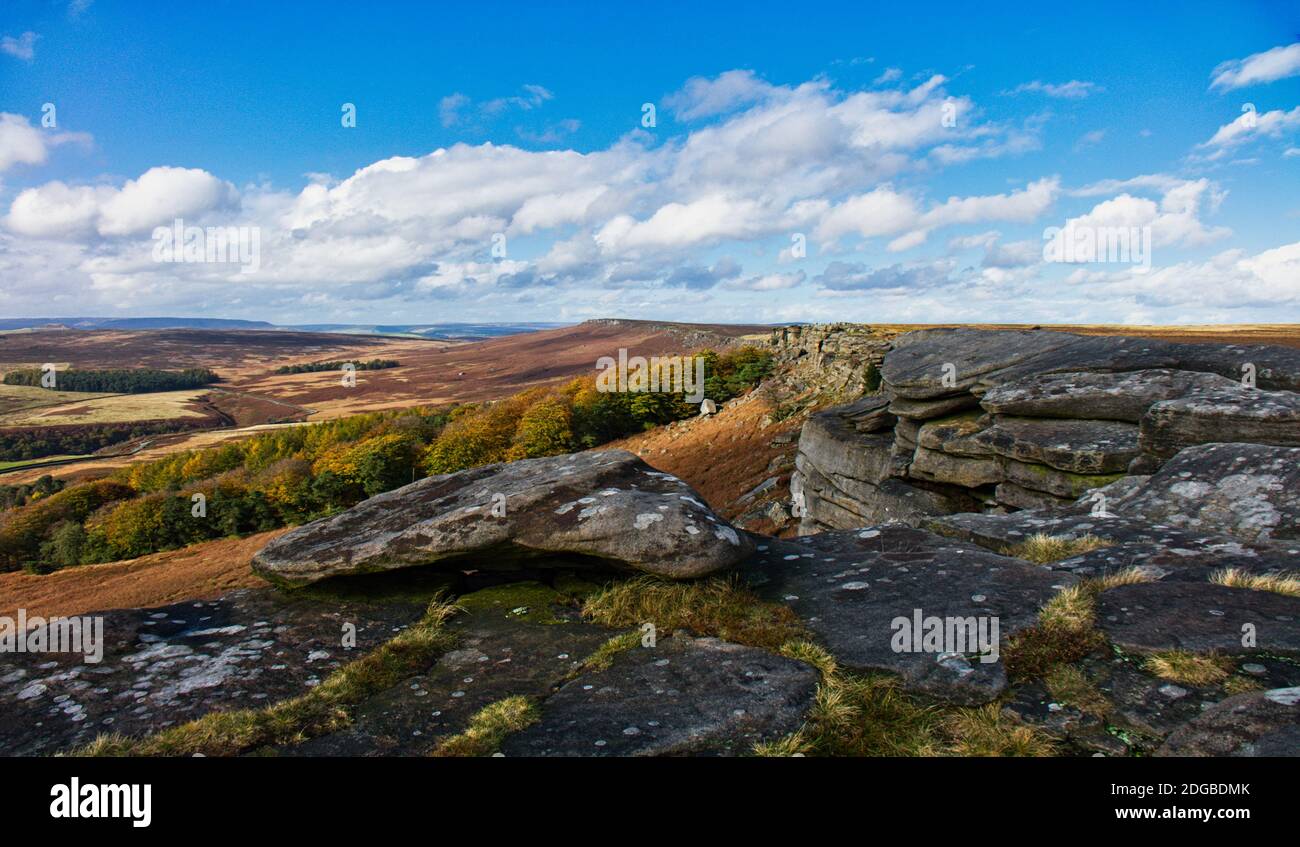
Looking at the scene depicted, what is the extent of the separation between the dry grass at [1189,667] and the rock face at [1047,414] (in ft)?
30.1

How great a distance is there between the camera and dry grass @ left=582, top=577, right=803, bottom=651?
21.5 ft

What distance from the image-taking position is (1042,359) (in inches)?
681

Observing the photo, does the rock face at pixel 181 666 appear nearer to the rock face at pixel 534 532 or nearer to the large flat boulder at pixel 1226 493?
the rock face at pixel 534 532

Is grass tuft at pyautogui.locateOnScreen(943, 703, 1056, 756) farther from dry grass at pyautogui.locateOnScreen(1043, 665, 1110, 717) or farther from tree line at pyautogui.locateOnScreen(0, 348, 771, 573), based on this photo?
tree line at pyautogui.locateOnScreen(0, 348, 771, 573)

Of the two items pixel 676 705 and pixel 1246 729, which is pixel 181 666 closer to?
pixel 676 705

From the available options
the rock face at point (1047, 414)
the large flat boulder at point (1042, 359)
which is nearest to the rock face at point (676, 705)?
the rock face at point (1047, 414)

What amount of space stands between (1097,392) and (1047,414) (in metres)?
1.16

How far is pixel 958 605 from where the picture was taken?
22.1 feet

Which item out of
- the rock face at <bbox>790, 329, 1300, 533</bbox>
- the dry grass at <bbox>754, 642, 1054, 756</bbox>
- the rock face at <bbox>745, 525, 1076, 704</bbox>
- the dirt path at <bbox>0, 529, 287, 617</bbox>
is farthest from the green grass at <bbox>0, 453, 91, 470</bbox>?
the dry grass at <bbox>754, 642, 1054, 756</bbox>
